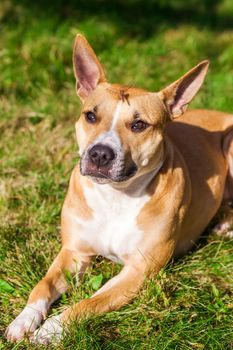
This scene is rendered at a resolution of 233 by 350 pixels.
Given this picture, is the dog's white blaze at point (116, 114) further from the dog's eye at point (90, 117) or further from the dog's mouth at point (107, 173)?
the dog's mouth at point (107, 173)

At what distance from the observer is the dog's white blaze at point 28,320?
3.95 meters

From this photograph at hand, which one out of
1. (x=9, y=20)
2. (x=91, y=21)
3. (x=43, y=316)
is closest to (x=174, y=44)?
(x=91, y=21)

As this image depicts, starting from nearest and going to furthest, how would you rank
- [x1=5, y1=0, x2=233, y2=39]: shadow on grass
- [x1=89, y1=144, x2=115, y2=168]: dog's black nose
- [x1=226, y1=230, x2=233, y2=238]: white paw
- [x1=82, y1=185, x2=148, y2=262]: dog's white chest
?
[x1=89, y1=144, x2=115, y2=168]: dog's black nose < [x1=82, y1=185, x2=148, y2=262]: dog's white chest < [x1=226, y1=230, x2=233, y2=238]: white paw < [x1=5, y1=0, x2=233, y2=39]: shadow on grass

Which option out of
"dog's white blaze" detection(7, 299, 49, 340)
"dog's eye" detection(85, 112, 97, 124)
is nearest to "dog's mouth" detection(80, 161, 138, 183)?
"dog's eye" detection(85, 112, 97, 124)

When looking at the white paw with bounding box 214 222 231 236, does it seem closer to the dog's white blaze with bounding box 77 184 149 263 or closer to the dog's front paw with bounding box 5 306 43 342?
the dog's white blaze with bounding box 77 184 149 263

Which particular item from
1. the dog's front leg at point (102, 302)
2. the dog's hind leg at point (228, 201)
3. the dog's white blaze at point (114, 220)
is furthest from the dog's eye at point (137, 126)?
the dog's hind leg at point (228, 201)

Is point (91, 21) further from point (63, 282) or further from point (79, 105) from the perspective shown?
point (63, 282)

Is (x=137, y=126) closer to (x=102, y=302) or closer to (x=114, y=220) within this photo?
(x=114, y=220)

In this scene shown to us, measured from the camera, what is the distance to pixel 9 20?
8.09m

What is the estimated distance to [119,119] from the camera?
409cm

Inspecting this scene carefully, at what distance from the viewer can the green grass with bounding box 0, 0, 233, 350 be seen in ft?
13.5

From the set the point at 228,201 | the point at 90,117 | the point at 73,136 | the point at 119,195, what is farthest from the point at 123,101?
Answer: the point at 73,136

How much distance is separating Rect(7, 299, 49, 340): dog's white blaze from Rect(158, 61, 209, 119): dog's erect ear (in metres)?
1.53

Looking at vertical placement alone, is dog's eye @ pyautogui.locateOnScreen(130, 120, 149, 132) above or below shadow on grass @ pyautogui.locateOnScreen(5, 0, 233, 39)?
above
